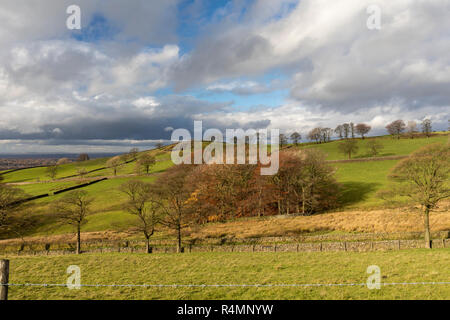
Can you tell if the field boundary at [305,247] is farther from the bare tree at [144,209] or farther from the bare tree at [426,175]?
the bare tree at [426,175]

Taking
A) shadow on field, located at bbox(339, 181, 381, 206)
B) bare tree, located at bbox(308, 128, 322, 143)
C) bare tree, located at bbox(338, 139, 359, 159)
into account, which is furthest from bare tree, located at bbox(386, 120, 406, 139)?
shadow on field, located at bbox(339, 181, 381, 206)

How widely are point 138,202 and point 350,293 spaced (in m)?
32.0

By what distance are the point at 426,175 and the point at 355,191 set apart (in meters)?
31.1

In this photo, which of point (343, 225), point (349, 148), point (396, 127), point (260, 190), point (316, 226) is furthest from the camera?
point (396, 127)

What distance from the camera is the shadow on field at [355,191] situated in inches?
2113

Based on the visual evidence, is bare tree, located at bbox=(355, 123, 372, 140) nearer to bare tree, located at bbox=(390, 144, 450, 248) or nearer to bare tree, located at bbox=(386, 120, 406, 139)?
bare tree, located at bbox=(386, 120, 406, 139)

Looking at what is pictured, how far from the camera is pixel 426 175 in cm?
2870


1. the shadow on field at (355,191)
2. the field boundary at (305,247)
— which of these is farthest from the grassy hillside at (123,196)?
the field boundary at (305,247)

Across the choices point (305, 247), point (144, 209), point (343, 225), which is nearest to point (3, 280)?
point (305, 247)

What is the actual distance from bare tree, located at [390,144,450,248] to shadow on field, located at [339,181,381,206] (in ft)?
80.3

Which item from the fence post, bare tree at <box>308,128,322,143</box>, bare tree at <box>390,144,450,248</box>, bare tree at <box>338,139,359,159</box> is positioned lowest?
the fence post

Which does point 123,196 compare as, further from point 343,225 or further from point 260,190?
point 343,225

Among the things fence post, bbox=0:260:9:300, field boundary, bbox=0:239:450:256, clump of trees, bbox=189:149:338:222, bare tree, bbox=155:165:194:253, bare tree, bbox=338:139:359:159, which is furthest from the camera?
bare tree, bbox=338:139:359:159

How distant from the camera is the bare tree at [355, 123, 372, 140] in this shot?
462ft
